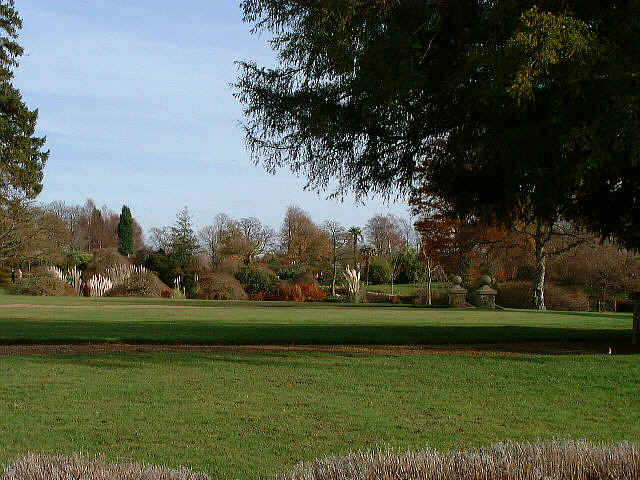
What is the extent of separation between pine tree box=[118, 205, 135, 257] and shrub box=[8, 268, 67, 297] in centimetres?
2560

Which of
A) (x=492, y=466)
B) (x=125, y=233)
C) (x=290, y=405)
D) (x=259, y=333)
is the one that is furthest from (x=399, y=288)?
(x=492, y=466)

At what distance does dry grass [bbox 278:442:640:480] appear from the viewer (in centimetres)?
240

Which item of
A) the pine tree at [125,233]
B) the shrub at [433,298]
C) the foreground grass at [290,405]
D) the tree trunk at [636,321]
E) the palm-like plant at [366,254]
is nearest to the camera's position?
the foreground grass at [290,405]

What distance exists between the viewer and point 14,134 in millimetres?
35750

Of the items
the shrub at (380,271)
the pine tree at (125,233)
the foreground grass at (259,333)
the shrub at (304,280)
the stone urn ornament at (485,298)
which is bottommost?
the foreground grass at (259,333)

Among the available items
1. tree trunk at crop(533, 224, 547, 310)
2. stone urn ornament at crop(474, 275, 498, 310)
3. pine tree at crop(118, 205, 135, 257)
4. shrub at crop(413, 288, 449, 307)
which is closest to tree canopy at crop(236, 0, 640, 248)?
stone urn ornament at crop(474, 275, 498, 310)

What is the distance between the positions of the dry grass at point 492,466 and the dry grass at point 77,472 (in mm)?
431

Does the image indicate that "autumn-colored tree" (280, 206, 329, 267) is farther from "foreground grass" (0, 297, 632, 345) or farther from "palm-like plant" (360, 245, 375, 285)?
"foreground grass" (0, 297, 632, 345)

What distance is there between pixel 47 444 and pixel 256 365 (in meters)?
4.68

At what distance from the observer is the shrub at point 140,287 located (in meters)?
37.0

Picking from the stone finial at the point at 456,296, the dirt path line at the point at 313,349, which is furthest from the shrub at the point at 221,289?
the dirt path line at the point at 313,349

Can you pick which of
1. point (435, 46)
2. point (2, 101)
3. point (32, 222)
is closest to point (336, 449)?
point (435, 46)

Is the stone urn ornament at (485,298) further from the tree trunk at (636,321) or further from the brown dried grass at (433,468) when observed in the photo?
the brown dried grass at (433,468)

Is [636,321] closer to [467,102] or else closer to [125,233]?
[467,102]
